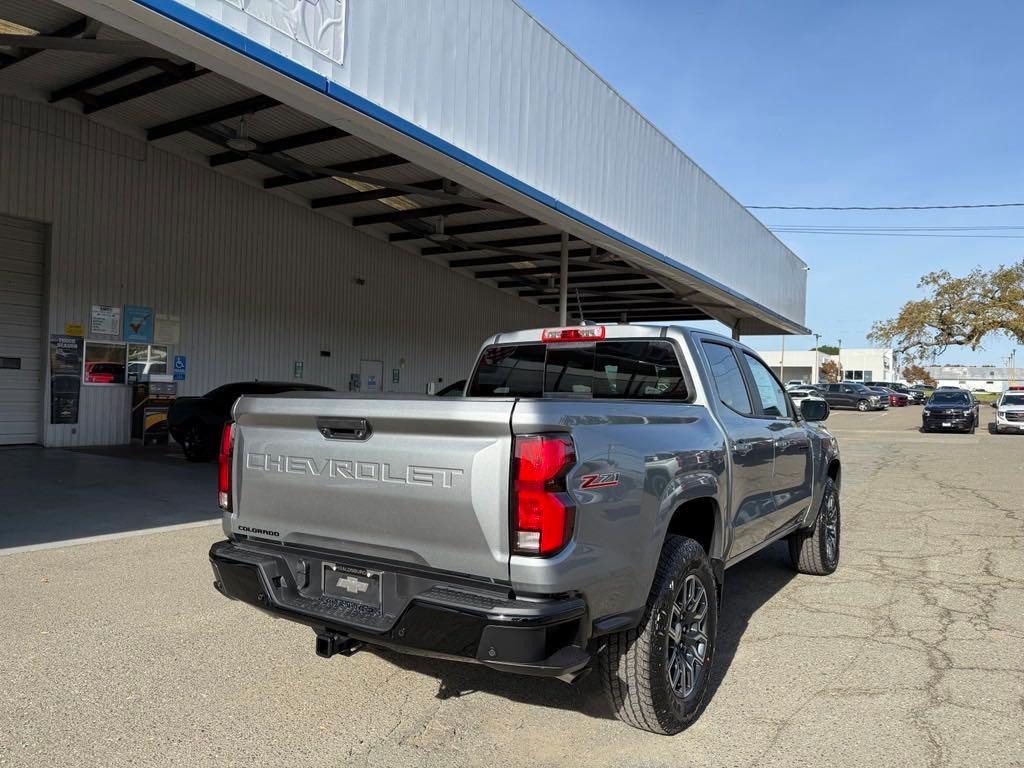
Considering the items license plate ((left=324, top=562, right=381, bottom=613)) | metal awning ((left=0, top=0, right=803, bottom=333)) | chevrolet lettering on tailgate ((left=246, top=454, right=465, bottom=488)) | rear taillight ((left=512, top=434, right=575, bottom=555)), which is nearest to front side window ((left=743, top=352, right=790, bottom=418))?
metal awning ((left=0, top=0, right=803, bottom=333))

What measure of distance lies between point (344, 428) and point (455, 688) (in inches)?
62.0

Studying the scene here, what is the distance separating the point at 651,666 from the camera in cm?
326

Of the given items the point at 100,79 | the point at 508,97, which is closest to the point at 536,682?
the point at 508,97

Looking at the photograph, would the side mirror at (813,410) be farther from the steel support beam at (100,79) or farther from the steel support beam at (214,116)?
the steel support beam at (100,79)

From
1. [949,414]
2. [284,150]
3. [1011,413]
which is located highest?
[284,150]

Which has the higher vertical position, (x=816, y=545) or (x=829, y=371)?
(x=829, y=371)

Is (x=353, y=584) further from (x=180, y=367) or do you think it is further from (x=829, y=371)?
(x=829, y=371)

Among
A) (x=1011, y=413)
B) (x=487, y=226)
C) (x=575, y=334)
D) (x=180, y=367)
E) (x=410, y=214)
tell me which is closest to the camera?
(x=575, y=334)

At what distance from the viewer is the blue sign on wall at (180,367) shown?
1612cm

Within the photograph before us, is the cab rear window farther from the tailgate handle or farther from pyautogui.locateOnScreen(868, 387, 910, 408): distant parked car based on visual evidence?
pyautogui.locateOnScreen(868, 387, 910, 408): distant parked car

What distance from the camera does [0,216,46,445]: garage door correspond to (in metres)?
13.6

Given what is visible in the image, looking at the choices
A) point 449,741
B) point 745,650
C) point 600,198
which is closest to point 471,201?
point 600,198

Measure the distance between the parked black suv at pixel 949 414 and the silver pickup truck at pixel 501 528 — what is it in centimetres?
2692

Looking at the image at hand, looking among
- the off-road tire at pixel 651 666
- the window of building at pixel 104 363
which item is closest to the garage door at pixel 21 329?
the window of building at pixel 104 363
